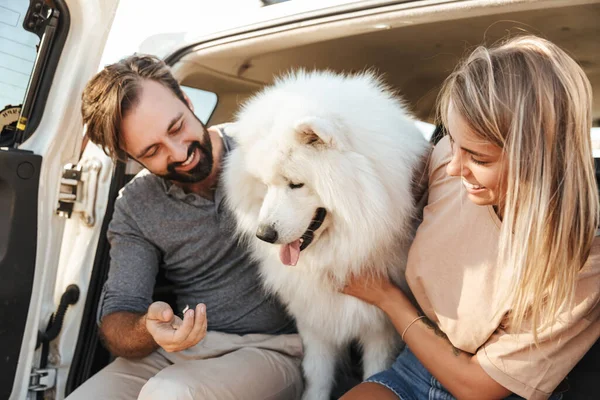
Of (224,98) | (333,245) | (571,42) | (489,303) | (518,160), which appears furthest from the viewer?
(224,98)

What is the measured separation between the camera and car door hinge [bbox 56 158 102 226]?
2525 millimetres

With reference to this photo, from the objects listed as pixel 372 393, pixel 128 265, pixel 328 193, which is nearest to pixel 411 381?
pixel 372 393

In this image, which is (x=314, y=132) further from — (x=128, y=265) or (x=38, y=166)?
(x=38, y=166)

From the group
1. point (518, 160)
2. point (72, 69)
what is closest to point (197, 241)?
point (72, 69)

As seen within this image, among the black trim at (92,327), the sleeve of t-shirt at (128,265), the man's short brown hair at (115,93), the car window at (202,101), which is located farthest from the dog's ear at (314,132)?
the car window at (202,101)

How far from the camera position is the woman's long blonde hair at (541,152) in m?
1.30

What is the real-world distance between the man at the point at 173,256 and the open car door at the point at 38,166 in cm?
23

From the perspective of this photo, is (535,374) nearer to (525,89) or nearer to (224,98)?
(525,89)

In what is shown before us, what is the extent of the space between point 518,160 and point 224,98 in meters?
2.32

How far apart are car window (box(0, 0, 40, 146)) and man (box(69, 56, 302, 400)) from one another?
30cm

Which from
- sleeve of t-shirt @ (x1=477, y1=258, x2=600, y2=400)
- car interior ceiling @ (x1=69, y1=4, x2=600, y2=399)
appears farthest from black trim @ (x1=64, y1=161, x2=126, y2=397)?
sleeve of t-shirt @ (x1=477, y1=258, x2=600, y2=400)

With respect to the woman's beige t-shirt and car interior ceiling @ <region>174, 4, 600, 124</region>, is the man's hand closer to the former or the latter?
the woman's beige t-shirt

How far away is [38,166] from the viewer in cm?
237

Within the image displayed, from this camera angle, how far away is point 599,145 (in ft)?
6.07
